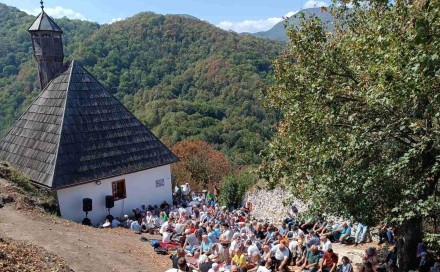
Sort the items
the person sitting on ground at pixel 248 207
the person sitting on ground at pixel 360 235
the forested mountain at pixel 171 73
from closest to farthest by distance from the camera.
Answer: the person sitting on ground at pixel 360 235 < the person sitting on ground at pixel 248 207 < the forested mountain at pixel 171 73

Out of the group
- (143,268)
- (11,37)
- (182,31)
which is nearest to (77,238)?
(143,268)

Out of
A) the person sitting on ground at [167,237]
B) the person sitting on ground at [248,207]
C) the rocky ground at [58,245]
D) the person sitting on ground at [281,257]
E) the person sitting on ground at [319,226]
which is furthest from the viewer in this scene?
the person sitting on ground at [248,207]

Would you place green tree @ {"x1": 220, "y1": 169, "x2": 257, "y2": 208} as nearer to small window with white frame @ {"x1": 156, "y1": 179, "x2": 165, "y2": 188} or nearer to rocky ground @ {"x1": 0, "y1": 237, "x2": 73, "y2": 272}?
small window with white frame @ {"x1": 156, "y1": 179, "x2": 165, "y2": 188}

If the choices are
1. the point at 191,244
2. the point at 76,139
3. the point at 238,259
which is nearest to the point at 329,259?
the point at 238,259

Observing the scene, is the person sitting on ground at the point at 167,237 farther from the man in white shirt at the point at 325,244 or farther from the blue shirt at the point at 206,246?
the man in white shirt at the point at 325,244

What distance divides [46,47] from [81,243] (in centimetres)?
1201

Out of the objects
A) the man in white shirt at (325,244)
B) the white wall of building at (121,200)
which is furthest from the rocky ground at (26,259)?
the white wall of building at (121,200)

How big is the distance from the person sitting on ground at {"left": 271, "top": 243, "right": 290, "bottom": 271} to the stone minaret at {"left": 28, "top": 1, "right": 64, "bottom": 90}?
13900mm

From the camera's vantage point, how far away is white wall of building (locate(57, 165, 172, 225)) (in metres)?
15.7

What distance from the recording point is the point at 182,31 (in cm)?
9200

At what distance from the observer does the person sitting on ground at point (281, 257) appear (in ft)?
36.1

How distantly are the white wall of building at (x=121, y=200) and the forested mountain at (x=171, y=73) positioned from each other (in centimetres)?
2685

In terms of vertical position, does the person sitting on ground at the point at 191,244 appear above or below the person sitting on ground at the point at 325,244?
below

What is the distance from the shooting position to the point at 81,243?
1080 cm
